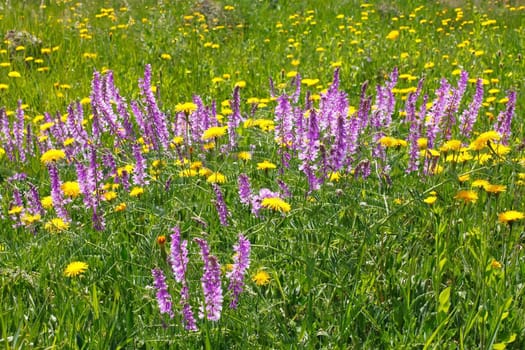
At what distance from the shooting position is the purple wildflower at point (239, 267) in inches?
59.5

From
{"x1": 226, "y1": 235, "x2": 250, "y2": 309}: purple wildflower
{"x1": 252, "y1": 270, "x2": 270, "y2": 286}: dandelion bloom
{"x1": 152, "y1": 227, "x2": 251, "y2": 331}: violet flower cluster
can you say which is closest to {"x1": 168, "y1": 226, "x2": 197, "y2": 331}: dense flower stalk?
{"x1": 152, "y1": 227, "x2": 251, "y2": 331}: violet flower cluster

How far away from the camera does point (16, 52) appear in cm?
598

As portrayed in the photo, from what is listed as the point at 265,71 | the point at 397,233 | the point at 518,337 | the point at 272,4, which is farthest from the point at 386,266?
the point at 272,4

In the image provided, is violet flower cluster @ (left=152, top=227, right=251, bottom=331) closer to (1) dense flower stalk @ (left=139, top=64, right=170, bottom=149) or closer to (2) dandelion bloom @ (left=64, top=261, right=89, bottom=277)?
(2) dandelion bloom @ (left=64, top=261, right=89, bottom=277)

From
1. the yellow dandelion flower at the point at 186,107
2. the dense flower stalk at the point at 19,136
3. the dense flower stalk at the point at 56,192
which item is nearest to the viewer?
the dense flower stalk at the point at 56,192

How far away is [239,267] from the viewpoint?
1.57 m

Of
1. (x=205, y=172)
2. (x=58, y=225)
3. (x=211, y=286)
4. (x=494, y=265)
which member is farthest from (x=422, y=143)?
(x=58, y=225)

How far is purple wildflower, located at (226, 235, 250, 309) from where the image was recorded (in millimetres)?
1512

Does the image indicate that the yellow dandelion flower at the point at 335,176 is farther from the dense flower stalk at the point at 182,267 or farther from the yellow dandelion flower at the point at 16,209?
the yellow dandelion flower at the point at 16,209

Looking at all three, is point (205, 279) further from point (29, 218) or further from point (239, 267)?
point (29, 218)

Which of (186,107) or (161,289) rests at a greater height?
(186,107)

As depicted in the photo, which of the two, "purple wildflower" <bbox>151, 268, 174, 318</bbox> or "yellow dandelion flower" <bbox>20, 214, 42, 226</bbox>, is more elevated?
"purple wildflower" <bbox>151, 268, 174, 318</bbox>

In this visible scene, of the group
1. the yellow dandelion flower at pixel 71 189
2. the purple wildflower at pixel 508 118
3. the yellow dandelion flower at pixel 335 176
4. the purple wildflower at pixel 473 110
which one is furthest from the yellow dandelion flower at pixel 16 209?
the purple wildflower at pixel 508 118

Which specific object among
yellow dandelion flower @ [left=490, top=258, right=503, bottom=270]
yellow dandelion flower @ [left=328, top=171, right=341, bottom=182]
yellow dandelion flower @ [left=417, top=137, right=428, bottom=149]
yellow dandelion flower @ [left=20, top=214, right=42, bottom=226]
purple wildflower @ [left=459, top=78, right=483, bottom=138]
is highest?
purple wildflower @ [left=459, top=78, right=483, bottom=138]
